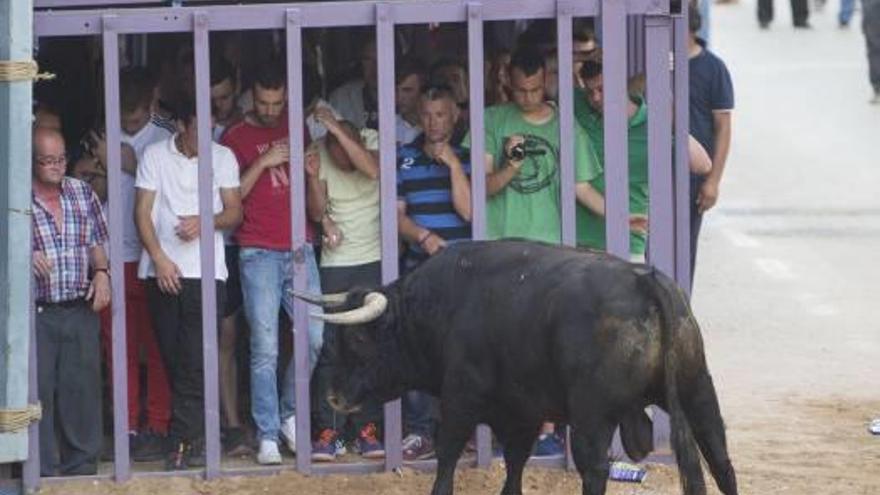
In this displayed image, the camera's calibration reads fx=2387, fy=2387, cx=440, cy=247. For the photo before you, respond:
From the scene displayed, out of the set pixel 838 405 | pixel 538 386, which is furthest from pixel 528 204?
pixel 838 405

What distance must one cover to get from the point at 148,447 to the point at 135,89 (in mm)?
1668

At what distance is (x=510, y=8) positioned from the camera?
1046 centimetres

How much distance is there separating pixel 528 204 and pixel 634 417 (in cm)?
154

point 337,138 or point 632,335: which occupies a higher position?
point 337,138

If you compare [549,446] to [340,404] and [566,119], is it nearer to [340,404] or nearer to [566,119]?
[340,404]

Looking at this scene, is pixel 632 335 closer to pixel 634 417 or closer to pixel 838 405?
pixel 634 417

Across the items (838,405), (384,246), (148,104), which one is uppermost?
(148,104)

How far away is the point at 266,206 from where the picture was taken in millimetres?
10758

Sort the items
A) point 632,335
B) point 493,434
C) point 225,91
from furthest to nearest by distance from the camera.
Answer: point 225,91
point 493,434
point 632,335

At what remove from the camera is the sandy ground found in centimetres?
1069

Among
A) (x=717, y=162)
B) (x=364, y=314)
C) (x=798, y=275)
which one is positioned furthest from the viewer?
(x=798, y=275)

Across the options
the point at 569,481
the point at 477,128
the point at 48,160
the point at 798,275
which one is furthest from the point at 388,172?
the point at 798,275

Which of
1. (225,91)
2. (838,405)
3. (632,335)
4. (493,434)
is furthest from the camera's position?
(838,405)

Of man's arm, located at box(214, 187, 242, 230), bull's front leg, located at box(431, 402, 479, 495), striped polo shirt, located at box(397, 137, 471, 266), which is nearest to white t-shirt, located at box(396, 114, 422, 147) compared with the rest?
striped polo shirt, located at box(397, 137, 471, 266)
